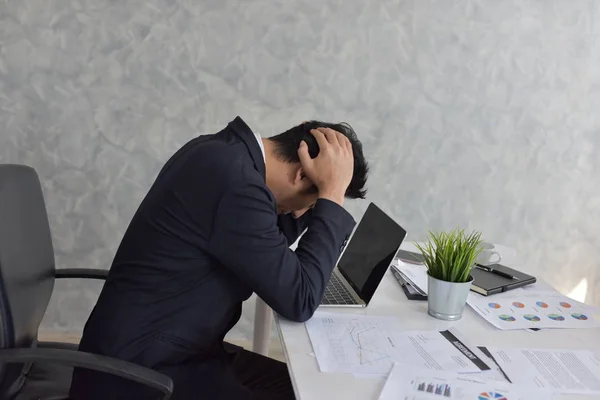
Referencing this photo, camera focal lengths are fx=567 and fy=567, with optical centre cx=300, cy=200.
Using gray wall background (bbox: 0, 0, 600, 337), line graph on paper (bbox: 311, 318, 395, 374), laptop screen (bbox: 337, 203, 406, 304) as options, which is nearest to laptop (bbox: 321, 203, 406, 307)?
laptop screen (bbox: 337, 203, 406, 304)

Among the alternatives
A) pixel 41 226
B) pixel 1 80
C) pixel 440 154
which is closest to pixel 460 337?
pixel 41 226

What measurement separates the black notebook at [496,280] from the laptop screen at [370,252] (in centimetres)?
28

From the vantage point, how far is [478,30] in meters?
2.26

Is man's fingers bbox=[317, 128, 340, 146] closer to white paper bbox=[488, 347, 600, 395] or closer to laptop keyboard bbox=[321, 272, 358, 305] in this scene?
laptop keyboard bbox=[321, 272, 358, 305]

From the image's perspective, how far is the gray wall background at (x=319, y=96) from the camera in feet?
7.01

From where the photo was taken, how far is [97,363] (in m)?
1.05

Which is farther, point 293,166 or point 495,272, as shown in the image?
point 495,272

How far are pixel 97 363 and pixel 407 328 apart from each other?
631 mm

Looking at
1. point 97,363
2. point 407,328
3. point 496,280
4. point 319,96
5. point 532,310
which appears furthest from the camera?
point 319,96

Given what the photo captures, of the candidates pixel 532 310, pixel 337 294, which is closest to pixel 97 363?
pixel 337 294

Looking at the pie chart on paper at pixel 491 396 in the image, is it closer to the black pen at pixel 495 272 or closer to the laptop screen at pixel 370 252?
the laptop screen at pixel 370 252

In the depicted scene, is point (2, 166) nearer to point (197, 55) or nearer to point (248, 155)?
point (248, 155)

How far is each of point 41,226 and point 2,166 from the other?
19 centimetres

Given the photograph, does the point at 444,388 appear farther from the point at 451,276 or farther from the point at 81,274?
the point at 81,274
